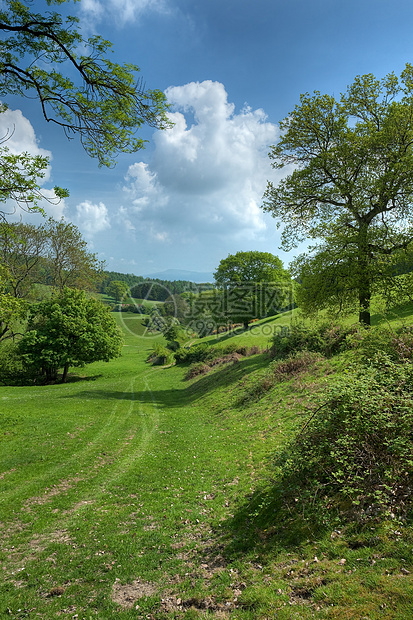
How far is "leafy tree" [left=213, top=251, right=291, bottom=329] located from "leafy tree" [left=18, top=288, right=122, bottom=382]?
66.2 feet

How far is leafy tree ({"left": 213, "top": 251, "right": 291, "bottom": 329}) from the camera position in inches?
1884

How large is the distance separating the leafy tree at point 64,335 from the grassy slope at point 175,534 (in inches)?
797

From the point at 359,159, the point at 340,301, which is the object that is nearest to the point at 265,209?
the point at 359,159

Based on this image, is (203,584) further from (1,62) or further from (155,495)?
(1,62)

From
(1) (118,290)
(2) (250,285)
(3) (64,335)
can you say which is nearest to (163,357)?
(2) (250,285)

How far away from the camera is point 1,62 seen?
7.93 metres

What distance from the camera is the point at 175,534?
8000 mm

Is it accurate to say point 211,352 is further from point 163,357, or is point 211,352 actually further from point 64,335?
point 64,335

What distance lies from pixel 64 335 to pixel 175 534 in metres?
34.5

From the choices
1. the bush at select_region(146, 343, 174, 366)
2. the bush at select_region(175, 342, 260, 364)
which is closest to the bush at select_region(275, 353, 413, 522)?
the bush at select_region(175, 342, 260, 364)

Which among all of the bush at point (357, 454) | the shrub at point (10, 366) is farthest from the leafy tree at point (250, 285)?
the bush at point (357, 454)

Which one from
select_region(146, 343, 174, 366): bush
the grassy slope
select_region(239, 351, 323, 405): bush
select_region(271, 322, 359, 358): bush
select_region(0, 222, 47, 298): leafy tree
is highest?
select_region(0, 222, 47, 298): leafy tree

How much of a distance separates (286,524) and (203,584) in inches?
86.4

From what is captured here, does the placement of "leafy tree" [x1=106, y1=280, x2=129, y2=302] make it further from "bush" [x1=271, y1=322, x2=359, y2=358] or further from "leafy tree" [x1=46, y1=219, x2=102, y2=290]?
"bush" [x1=271, y1=322, x2=359, y2=358]
